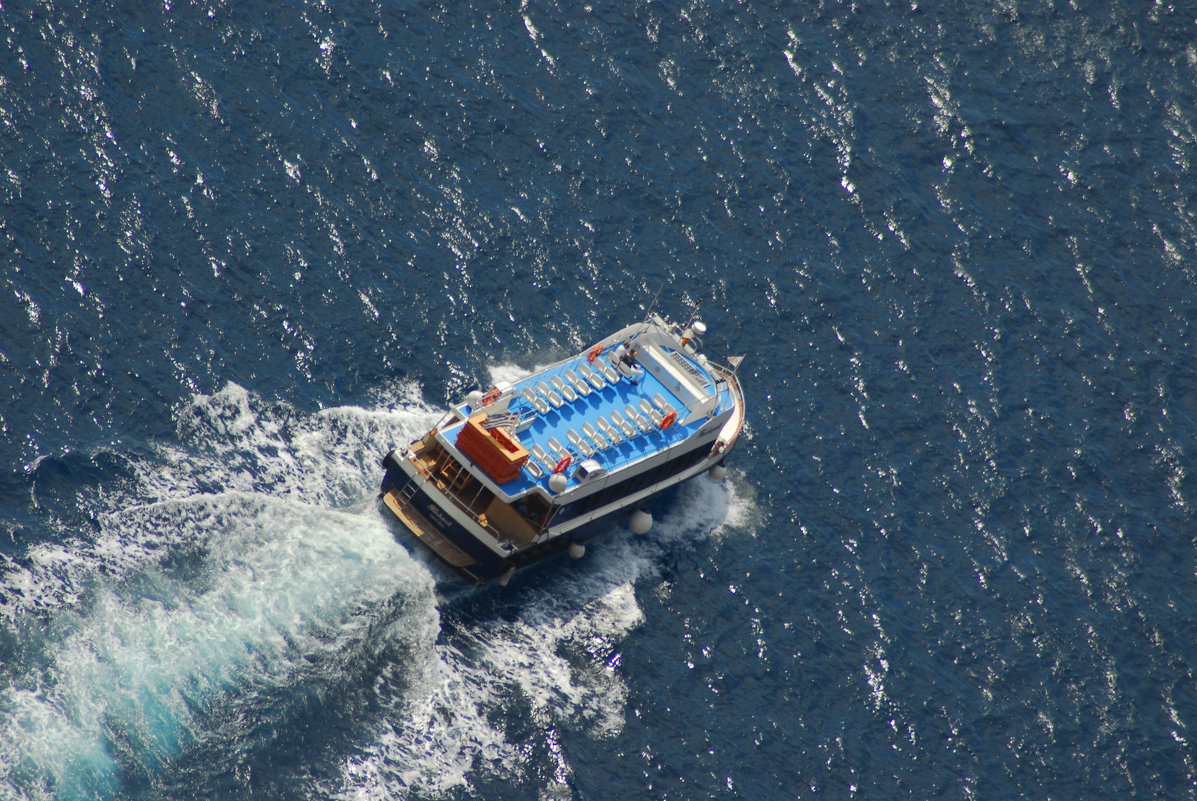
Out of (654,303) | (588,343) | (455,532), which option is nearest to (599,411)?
(588,343)

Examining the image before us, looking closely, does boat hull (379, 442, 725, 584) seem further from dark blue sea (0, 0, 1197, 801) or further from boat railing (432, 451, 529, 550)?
dark blue sea (0, 0, 1197, 801)

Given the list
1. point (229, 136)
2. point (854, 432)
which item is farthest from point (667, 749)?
point (229, 136)

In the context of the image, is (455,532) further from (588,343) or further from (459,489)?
(588,343)

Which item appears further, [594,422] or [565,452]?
[594,422]

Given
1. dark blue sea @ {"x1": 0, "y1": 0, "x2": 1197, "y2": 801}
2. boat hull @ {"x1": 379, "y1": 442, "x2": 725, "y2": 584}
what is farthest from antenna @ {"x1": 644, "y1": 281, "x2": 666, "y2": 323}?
boat hull @ {"x1": 379, "y1": 442, "x2": 725, "y2": 584}

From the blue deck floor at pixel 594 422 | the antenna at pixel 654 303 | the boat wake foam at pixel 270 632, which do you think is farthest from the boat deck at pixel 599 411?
the antenna at pixel 654 303

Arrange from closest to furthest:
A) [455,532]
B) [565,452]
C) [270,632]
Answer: [270,632] < [455,532] < [565,452]
